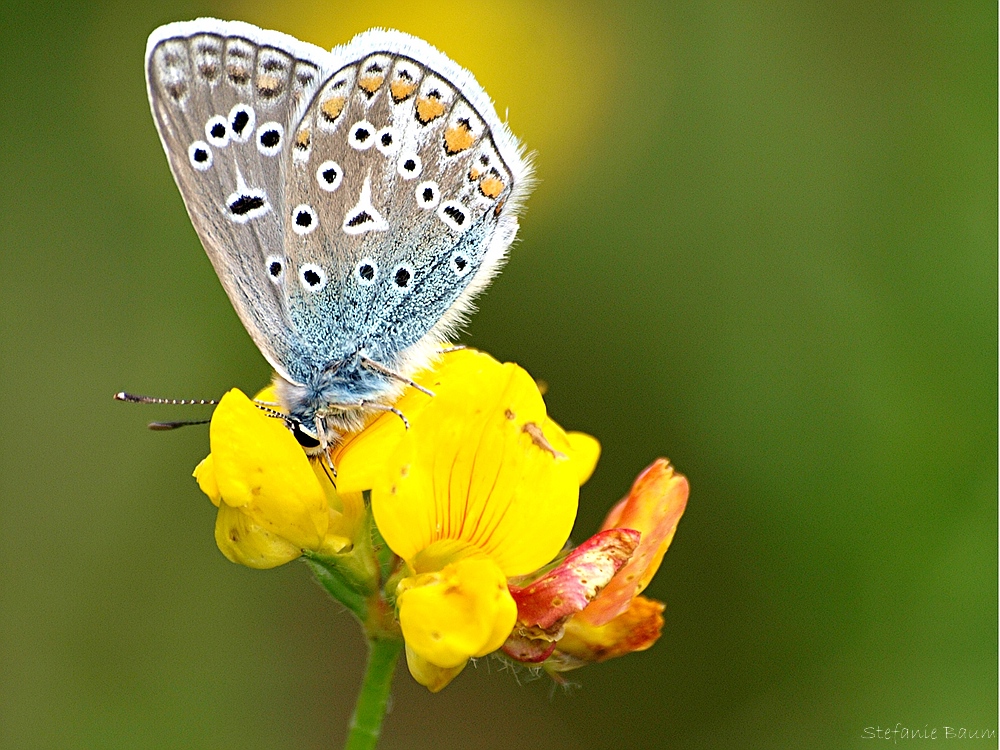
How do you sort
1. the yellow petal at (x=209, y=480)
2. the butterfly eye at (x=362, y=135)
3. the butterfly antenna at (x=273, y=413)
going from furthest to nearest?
the butterfly eye at (x=362, y=135)
the butterfly antenna at (x=273, y=413)
the yellow petal at (x=209, y=480)

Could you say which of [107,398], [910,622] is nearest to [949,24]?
[910,622]

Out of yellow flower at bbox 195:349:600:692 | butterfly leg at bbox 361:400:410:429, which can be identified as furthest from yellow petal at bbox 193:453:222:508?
butterfly leg at bbox 361:400:410:429

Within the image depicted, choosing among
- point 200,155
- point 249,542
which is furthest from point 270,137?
point 249,542

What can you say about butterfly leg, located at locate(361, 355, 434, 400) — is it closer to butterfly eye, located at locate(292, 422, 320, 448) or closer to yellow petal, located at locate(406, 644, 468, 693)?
butterfly eye, located at locate(292, 422, 320, 448)

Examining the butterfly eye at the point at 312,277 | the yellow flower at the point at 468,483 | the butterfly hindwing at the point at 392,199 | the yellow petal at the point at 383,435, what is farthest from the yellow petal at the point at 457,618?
the butterfly eye at the point at 312,277

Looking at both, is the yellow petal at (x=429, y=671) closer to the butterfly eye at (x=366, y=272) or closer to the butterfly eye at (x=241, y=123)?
the butterfly eye at (x=366, y=272)

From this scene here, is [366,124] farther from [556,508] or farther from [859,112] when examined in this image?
[859,112]

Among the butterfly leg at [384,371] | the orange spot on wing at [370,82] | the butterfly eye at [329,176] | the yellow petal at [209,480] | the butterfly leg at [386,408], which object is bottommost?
the yellow petal at [209,480]
